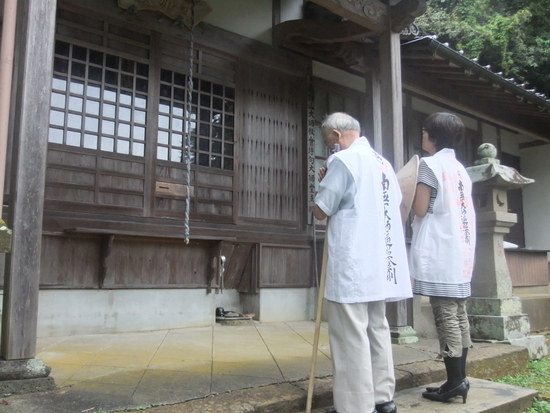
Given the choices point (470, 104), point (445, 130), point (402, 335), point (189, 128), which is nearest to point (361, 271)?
point (445, 130)

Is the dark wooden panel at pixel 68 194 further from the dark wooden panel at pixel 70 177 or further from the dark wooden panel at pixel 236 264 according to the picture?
the dark wooden panel at pixel 236 264

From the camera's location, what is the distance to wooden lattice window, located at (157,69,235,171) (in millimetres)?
6316

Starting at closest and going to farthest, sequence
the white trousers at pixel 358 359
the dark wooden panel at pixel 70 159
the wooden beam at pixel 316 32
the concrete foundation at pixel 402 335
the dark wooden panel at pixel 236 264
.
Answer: the white trousers at pixel 358 359 → the concrete foundation at pixel 402 335 → the dark wooden panel at pixel 70 159 → the wooden beam at pixel 316 32 → the dark wooden panel at pixel 236 264

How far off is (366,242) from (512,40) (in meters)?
13.2

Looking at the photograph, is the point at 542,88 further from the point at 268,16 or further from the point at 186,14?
the point at 186,14

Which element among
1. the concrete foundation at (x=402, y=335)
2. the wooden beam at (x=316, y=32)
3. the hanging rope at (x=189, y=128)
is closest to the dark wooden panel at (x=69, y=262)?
the hanging rope at (x=189, y=128)

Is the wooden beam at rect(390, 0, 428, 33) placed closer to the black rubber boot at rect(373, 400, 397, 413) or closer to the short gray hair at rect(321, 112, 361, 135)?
the short gray hair at rect(321, 112, 361, 135)

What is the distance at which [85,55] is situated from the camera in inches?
224

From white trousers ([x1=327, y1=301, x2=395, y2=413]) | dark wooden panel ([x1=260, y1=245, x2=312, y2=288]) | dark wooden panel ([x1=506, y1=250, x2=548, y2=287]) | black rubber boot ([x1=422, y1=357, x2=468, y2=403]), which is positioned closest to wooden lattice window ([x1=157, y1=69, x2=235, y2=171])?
dark wooden panel ([x1=260, y1=245, x2=312, y2=288])

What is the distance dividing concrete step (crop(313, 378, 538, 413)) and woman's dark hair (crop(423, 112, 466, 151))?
1.87m

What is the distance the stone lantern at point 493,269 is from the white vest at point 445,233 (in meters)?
Result: 2.24

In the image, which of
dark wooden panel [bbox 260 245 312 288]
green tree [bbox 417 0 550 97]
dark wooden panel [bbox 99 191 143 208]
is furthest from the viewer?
green tree [bbox 417 0 550 97]

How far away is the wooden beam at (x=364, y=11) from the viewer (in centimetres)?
512

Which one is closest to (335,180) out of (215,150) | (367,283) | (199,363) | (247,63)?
(367,283)
